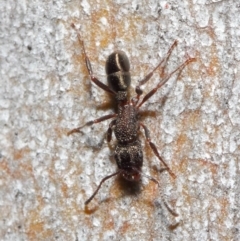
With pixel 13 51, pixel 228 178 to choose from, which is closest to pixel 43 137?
pixel 13 51

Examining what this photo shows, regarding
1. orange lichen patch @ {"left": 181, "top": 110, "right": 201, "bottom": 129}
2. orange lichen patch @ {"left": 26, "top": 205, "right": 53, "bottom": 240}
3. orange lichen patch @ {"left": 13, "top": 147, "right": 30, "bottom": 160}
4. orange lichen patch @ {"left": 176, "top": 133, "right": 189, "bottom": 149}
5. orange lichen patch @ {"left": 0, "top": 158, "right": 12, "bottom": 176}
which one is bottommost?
orange lichen patch @ {"left": 26, "top": 205, "right": 53, "bottom": 240}

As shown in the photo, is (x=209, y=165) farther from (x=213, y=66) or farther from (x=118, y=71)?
(x=118, y=71)

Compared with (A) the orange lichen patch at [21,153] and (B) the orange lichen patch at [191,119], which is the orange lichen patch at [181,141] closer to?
(B) the orange lichen patch at [191,119]

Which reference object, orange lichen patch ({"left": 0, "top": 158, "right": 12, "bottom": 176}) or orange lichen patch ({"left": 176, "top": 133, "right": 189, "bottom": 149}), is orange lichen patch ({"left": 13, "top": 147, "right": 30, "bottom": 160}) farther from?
orange lichen patch ({"left": 176, "top": 133, "right": 189, "bottom": 149})

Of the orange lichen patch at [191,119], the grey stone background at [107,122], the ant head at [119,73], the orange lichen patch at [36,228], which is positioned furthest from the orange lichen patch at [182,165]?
the orange lichen patch at [36,228]

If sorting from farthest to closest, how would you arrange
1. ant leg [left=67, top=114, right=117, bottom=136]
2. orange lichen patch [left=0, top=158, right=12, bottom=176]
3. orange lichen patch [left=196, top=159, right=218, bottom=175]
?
1. orange lichen patch [left=0, top=158, right=12, bottom=176]
2. ant leg [left=67, top=114, right=117, bottom=136]
3. orange lichen patch [left=196, top=159, right=218, bottom=175]

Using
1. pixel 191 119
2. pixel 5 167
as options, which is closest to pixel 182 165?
pixel 191 119

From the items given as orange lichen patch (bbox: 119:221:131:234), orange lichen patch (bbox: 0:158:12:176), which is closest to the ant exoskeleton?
orange lichen patch (bbox: 119:221:131:234)

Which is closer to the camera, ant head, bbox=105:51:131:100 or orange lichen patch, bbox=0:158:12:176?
ant head, bbox=105:51:131:100
